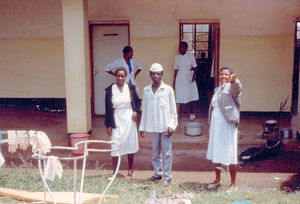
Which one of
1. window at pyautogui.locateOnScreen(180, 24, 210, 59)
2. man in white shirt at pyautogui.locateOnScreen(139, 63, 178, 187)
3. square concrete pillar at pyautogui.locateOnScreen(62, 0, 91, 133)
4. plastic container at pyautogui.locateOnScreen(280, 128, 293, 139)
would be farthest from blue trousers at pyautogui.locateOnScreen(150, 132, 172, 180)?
window at pyautogui.locateOnScreen(180, 24, 210, 59)

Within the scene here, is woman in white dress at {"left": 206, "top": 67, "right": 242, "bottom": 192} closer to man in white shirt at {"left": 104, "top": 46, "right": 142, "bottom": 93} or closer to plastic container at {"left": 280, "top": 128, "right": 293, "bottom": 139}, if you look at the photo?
man in white shirt at {"left": 104, "top": 46, "right": 142, "bottom": 93}

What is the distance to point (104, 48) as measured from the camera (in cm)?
950

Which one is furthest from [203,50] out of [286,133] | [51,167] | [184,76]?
[51,167]

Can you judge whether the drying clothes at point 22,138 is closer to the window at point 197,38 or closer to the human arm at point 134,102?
the human arm at point 134,102

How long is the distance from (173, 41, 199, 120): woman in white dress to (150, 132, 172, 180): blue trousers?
3443mm

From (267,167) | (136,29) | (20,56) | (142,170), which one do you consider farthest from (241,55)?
(20,56)

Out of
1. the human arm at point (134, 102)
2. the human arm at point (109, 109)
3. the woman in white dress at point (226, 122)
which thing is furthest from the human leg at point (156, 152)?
the woman in white dress at point (226, 122)

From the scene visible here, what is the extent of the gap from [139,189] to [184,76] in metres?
4.22

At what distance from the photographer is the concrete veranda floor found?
6457 millimetres

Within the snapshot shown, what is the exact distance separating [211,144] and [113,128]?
1424 mm

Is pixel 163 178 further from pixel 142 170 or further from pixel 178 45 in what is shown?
pixel 178 45

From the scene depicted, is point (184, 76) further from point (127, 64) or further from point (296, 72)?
point (296, 72)

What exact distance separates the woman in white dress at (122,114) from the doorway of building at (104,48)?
4197 mm

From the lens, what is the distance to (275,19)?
8922 mm
